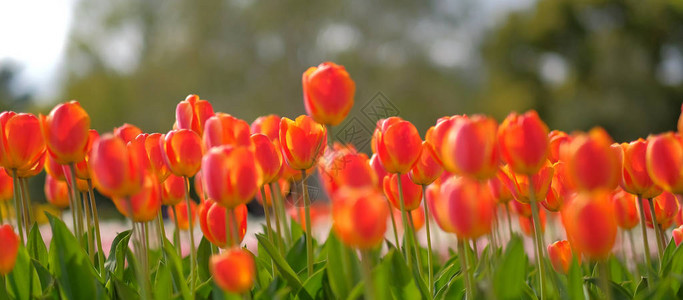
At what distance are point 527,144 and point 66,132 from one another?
0.75 metres

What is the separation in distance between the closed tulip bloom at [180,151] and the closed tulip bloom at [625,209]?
0.88 m

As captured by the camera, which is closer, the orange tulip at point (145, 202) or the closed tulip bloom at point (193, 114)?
the orange tulip at point (145, 202)

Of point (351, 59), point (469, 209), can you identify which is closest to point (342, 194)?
point (469, 209)

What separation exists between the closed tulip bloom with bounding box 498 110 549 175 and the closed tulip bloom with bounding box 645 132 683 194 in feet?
0.96

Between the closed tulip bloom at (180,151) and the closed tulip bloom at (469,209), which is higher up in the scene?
the closed tulip bloom at (180,151)

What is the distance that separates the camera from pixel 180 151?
1.09m

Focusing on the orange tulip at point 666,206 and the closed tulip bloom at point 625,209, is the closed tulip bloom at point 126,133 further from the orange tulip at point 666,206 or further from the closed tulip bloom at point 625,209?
the orange tulip at point 666,206

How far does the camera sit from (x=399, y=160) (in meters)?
1.12

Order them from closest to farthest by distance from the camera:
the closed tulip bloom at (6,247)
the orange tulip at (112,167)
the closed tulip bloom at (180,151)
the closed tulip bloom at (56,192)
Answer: the orange tulip at (112,167), the closed tulip bloom at (6,247), the closed tulip bloom at (180,151), the closed tulip bloom at (56,192)

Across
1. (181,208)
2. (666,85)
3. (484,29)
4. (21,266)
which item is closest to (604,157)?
(21,266)

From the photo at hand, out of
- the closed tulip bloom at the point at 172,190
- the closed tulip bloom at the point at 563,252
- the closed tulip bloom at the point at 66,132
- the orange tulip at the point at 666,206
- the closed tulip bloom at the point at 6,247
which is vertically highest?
the closed tulip bloom at the point at 66,132

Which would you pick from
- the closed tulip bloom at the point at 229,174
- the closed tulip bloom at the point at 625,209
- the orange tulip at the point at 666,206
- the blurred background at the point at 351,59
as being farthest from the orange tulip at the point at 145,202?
the blurred background at the point at 351,59

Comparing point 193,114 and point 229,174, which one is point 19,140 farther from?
point 229,174

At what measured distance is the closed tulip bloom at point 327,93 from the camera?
3.79 ft
